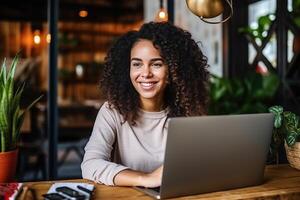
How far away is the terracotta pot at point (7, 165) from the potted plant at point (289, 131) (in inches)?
38.0

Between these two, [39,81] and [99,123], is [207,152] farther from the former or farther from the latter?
[39,81]

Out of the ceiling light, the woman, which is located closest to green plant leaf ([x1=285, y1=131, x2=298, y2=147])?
the woman

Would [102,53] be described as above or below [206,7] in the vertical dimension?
above

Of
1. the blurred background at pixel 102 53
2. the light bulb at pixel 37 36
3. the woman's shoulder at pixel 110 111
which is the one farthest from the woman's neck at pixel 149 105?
the light bulb at pixel 37 36

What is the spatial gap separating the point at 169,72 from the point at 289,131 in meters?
0.52

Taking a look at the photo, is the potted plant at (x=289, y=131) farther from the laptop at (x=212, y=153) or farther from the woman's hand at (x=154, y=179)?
the woman's hand at (x=154, y=179)

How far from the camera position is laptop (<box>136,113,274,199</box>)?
1.03m

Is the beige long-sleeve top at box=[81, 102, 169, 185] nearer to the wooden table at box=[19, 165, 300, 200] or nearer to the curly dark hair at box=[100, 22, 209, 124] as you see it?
the curly dark hair at box=[100, 22, 209, 124]

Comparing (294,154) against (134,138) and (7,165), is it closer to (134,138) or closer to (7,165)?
(134,138)

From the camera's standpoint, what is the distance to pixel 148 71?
147 centimetres

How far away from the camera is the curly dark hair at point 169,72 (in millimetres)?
1532

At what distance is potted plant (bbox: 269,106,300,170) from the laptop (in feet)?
0.90

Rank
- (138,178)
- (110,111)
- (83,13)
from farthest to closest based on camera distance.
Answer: (83,13) < (110,111) < (138,178)

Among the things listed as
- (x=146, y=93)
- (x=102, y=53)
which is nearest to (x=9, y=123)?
(x=146, y=93)
